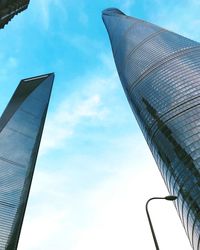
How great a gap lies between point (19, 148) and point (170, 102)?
64.0 meters

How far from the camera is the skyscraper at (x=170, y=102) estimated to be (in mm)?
84562

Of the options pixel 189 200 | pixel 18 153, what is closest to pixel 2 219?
pixel 18 153

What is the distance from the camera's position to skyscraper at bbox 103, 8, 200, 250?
277 feet

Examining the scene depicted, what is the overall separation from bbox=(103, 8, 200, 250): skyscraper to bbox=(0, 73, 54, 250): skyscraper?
44.1m

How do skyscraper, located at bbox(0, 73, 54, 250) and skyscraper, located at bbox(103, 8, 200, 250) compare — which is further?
skyscraper, located at bbox(0, 73, 54, 250)

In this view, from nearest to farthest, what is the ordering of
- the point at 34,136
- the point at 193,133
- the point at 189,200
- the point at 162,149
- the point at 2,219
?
1. the point at 189,200
2. the point at 193,133
3. the point at 162,149
4. the point at 2,219
5. the point at 34,136

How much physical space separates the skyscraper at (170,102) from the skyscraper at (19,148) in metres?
44.1

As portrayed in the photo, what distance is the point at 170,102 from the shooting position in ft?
326

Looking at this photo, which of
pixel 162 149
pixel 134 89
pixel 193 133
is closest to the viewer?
pixel 193 133

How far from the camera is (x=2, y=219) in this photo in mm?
105125

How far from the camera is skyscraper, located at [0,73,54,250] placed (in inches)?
4210

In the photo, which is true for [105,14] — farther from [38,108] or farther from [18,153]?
[18,153]

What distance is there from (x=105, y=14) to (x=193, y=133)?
12430 centimetres

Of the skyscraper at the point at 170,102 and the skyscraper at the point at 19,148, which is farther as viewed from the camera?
the skyscraper at the point at 19,148
